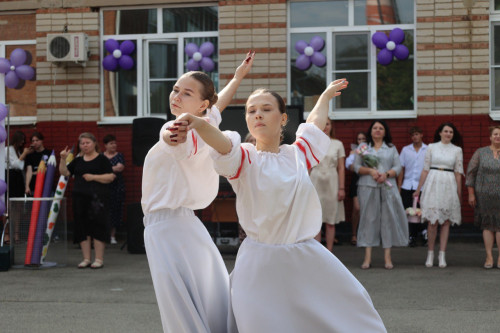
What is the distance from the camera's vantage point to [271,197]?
4.47m

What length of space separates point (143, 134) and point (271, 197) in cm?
905

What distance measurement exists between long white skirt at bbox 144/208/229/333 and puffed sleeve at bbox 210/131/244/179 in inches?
28.0

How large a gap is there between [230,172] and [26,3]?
12.7 metres

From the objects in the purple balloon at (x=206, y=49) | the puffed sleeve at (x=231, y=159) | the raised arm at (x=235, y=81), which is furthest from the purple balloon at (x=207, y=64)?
the puffed sleeve at (x=231, y=159)

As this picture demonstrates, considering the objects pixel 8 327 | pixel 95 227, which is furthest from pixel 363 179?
pixel 8 327

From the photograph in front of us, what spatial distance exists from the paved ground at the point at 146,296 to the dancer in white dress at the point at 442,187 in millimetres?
540

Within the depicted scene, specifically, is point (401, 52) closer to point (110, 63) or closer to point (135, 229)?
point (110, 63)

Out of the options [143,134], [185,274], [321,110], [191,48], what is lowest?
[185,274]

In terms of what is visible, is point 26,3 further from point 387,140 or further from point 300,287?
point 300,287

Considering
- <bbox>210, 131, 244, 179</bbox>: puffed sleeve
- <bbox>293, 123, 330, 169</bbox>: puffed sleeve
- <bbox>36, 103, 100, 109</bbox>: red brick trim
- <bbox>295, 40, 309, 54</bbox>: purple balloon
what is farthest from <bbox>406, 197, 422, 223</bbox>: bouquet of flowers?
<bbox>210, 131, 244, 179</bbox>: puffed sleeve

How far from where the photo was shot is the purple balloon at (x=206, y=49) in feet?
49.6

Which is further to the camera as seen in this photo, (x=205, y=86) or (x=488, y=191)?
(x=488, y=191)

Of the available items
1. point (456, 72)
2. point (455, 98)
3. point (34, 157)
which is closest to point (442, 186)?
point (455, 98)

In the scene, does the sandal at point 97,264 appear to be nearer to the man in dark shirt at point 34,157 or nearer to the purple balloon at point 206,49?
the man in dark shirt at point 34,157
